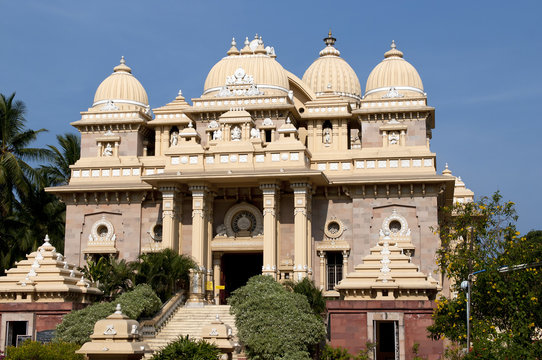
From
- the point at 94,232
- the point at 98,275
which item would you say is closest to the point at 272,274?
the point at 98,275

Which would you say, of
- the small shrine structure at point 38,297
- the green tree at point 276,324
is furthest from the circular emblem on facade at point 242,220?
the small shrine structure at point 38,297

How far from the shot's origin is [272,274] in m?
36.0

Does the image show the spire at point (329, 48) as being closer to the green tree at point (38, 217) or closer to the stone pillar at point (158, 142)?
the stone pillar at point (158, 142)

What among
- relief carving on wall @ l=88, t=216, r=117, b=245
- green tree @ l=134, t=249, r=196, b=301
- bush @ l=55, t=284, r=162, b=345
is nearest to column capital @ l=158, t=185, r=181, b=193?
green tree @ l=134, t=249, r=196, b=301

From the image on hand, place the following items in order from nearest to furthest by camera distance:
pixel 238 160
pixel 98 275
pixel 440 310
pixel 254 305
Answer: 1. pixel 440 310
2. pixel 254 305
3. pixel 98 275
4. pixel 238 160

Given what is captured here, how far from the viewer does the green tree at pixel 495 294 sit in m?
25.0

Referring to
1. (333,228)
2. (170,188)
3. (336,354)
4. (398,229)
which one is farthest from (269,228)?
(336,354)

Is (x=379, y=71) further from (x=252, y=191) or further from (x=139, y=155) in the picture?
(x=139, y=155)

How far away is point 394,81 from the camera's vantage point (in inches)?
1753

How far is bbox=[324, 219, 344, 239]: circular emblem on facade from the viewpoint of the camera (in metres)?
39.0

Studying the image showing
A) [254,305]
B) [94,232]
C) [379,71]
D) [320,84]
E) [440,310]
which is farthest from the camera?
[320,84]

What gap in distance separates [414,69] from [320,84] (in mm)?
6614

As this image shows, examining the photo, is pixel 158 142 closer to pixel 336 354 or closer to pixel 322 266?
pixel 322 266

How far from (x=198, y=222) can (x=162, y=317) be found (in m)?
5.97
